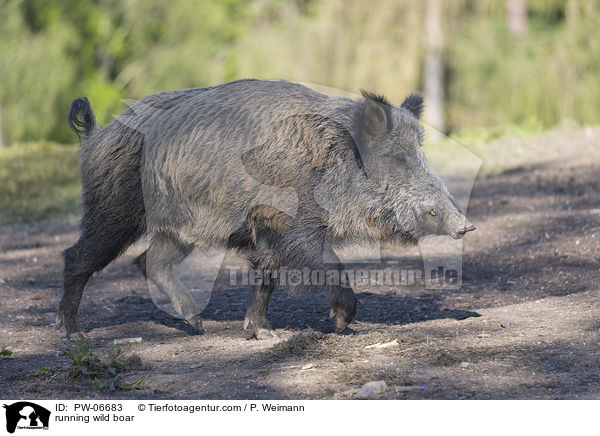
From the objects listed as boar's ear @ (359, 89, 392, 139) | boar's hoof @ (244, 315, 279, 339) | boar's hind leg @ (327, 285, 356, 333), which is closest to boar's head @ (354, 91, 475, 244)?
boar's ear @ (359, 89, 392, 139)

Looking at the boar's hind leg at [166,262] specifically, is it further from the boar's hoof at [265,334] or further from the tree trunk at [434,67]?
the tree trunk at [434,67]

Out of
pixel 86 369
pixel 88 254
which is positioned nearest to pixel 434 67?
pixel 88 254

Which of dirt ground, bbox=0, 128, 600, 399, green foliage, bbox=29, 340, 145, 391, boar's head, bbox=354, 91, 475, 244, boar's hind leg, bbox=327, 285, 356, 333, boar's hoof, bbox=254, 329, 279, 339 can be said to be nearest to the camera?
dirt ground, bbox=0, 128, 600, 399

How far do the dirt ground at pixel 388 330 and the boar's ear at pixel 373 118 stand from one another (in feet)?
4.62

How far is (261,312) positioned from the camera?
5672mm

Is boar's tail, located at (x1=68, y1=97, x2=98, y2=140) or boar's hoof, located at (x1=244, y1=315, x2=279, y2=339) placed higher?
boar's tail, located at (x1=68, y1=97, x2=98, y2=140)

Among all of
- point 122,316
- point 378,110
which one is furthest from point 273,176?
point 122,316

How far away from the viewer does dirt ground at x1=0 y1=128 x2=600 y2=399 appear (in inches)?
170

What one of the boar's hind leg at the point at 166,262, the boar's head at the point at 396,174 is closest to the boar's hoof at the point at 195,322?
the boar's hind leg at the point at 166,262

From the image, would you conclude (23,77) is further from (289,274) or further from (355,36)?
(289,274)

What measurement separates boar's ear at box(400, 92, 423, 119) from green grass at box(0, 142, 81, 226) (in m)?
7.45

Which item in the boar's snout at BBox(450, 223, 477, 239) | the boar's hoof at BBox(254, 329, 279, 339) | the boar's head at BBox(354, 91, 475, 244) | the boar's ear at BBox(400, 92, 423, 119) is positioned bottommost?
the boar's hoof at BBox(254, 329, 279, 339)

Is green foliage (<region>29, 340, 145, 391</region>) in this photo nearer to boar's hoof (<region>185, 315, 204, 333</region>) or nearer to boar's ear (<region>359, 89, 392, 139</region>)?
boar's hoof (<region>185, 315, 204, 333</region>)

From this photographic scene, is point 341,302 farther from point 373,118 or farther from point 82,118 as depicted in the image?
point 82,118
